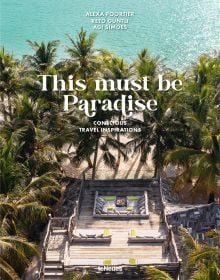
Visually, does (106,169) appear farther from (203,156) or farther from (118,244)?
(203,156)

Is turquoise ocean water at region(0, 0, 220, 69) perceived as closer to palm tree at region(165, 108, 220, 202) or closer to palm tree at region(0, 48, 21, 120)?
palm tree at region(0, 48, 21, 120)

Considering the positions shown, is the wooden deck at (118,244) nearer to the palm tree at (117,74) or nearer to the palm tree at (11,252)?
the palm tree at (11,252)

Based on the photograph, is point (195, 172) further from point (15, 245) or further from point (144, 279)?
point (15, 245)

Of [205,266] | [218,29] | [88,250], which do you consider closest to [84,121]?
[88,250]

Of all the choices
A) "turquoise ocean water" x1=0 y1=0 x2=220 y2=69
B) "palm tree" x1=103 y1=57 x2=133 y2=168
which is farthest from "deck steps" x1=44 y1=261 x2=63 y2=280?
"turquoise ocean water" x1=0 y1=0 x2=220 y2=69

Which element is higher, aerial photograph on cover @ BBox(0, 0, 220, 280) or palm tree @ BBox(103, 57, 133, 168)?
palm tree @ BBox(103, 57, 133, 168)

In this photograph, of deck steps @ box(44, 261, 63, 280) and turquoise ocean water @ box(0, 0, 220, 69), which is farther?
turquoise ocean water @ box(0, 0, 220, 69)
